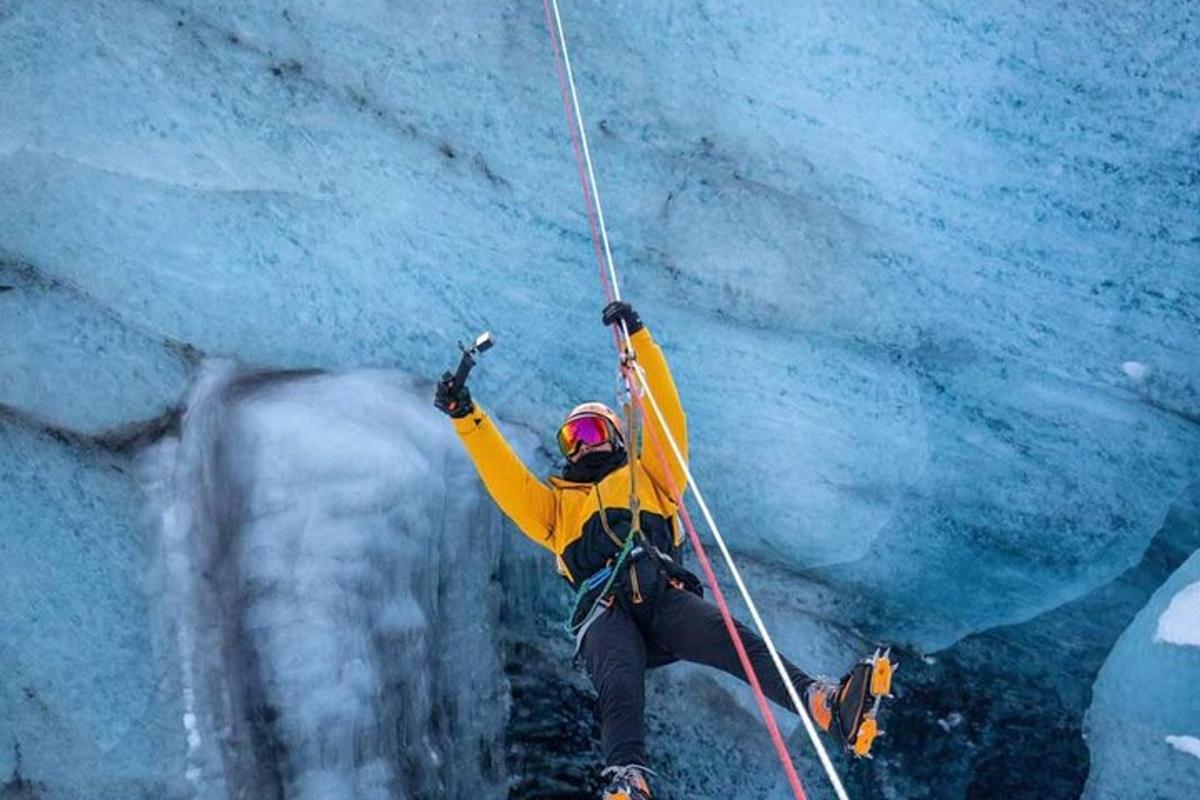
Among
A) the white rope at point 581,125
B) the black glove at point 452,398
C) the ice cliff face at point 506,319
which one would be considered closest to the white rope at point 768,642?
the black glove at point 452,398

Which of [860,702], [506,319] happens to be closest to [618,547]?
[860,702]

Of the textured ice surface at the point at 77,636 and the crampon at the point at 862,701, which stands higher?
the crampon at the point at 862,701

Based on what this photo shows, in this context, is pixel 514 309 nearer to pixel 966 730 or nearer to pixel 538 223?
pixel 538 223

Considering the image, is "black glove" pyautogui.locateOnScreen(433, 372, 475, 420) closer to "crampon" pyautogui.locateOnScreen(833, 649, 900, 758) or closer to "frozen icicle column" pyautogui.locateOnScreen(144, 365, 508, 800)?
"frozen icicle column" pyautogui.locateOnScreen(144, 365, 508, 800)

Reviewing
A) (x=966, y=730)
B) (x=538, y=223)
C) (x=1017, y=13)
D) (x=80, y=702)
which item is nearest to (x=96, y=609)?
(x=80, y=702)

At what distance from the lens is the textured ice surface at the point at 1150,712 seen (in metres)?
4.05

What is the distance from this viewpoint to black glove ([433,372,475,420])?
3.32 meters

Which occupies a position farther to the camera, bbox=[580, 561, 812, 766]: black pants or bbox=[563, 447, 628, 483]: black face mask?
bbox=[563, 447, 628, 483]: black face mask

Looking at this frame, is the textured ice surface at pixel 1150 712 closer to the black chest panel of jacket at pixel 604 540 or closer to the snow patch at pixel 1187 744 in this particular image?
the snow patch at pixel 1187 744

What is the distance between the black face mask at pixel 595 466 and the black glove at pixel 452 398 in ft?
1.71

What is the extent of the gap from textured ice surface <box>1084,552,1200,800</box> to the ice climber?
5.32 feet

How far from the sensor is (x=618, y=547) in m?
3.57

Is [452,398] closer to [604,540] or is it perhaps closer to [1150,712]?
[604,540]

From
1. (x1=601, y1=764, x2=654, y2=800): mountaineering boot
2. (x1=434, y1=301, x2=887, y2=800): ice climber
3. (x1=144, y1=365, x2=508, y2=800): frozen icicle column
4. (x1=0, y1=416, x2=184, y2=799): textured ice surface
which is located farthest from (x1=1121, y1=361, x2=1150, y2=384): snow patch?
(x1=0, y1=416, x2=184, y2=799): textured ice surface
